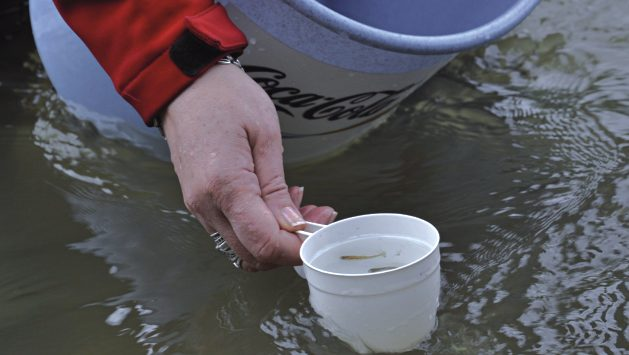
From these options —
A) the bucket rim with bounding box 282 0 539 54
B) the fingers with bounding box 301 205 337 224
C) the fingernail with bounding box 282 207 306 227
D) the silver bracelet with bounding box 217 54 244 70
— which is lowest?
the fingers with bounding box 301 205 337 224

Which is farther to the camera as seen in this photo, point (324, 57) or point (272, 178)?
point (324, 57)

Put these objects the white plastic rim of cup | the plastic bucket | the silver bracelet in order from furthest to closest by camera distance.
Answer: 1. the plastic bucket
2. the silver bracelet
3. the white plastic rim of cup

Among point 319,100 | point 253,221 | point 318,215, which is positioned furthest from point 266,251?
point 319,100

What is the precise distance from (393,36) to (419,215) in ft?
1.47

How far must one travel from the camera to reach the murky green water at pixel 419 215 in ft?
4.68

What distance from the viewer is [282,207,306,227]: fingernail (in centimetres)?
124

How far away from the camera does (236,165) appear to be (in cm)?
123

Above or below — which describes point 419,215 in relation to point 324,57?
below

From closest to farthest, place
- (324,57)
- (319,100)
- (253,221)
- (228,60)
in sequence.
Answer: (253,221) < (228,60) < (324,57) < (319,100)

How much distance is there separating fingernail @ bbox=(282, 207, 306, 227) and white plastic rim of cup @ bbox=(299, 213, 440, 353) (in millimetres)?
17

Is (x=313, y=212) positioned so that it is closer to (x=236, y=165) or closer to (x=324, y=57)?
(x=236, y=165)

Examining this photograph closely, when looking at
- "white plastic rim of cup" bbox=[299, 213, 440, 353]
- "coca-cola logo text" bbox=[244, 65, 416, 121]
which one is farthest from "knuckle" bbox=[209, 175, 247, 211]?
"coca-cola logo text" bbox=[244, 65, 416, 121]

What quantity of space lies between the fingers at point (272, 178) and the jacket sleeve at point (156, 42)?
0.44 ft

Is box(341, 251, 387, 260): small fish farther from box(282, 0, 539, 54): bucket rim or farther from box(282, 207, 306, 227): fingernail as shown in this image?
box(282, 0, 539, 54): bucket rim
